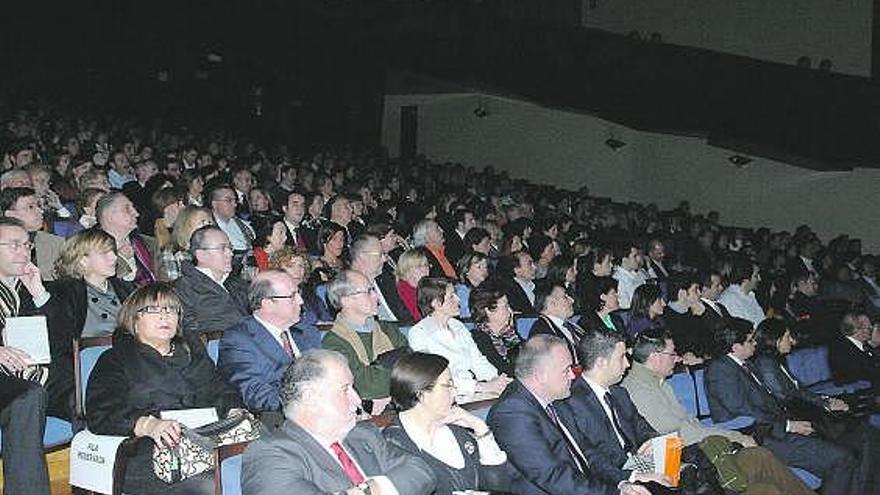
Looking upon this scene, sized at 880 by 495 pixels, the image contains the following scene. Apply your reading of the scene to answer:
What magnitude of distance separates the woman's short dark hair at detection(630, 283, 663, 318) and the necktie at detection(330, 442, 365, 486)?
361cm

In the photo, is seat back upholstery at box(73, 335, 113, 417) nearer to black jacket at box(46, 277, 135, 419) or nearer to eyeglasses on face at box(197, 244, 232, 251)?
black jacket at box(46, 277, 135, 419)

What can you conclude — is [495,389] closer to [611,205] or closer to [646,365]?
[646,365]

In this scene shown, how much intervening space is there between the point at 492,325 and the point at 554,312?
0.56 metres

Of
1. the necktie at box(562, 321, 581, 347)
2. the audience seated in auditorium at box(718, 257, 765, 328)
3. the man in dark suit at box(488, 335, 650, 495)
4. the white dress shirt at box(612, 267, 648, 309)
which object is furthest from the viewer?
the audience seated in auditorium at box(718, 257, 765, 328)

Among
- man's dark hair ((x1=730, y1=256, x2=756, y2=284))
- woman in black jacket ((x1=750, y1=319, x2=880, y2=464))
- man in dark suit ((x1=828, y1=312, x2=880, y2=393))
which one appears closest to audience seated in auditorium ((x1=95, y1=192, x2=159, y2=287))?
woman in black jacket ((x1=750, y1=319, x2=880, y2=464))

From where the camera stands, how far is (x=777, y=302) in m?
8.20

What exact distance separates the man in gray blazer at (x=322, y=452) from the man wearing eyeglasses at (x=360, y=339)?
1.04 metres

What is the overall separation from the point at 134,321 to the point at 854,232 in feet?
35.3

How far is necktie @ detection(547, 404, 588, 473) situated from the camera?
3537 mm

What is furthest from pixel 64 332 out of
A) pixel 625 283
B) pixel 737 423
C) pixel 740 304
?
pixel 740 304

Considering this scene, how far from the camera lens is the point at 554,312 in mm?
5305

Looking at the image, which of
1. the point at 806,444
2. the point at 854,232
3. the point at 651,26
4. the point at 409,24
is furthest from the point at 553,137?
the point at 806,444

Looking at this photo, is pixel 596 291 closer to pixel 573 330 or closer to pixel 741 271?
pixel 573 330

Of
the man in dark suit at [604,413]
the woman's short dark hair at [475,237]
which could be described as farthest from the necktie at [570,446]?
the woman's short dark hair at [475,237]
